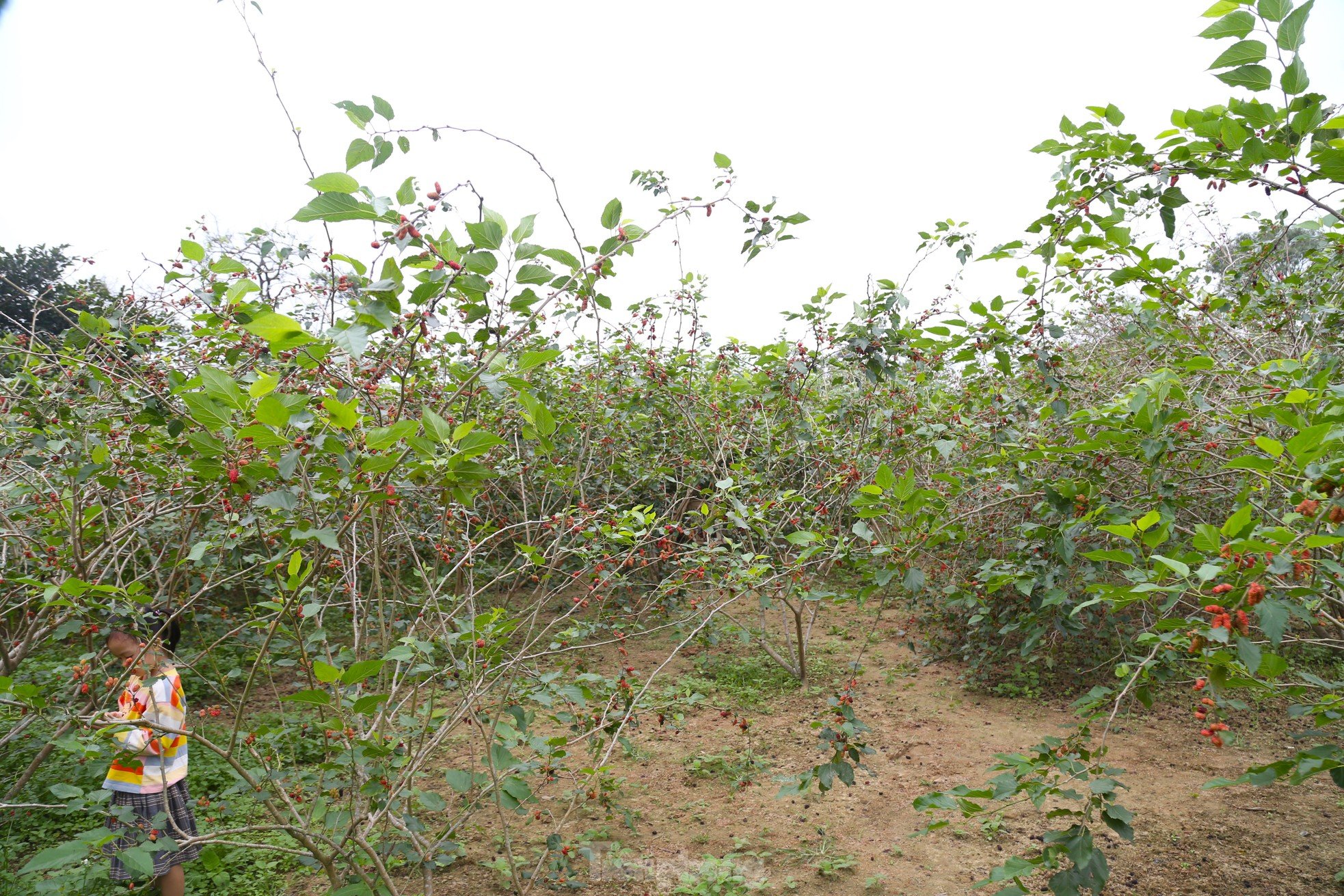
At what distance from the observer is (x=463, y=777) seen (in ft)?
6.55

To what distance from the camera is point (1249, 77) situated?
5.29ft

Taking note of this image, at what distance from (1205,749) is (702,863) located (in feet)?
9.34

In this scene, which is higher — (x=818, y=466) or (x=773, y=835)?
(x=818, y=466)

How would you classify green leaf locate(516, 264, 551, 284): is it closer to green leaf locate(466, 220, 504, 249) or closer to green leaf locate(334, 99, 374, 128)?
green leaf locate(466, 220, 504, 249)

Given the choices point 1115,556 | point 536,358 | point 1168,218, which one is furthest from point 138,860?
point 1168,218

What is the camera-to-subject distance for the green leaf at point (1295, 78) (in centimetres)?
154

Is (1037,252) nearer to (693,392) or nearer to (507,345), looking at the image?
(507,345)

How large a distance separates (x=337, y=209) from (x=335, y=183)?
5 centimetres

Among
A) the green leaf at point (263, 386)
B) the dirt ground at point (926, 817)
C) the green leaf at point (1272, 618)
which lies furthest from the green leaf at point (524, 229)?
the dirt ground at point (926, 817)

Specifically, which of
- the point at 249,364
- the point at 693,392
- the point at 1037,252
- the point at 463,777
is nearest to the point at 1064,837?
the point at 463,777

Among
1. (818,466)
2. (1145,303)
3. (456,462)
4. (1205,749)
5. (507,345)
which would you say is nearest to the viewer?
(456,462)

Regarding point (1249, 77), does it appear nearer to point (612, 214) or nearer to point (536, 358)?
point (612, 214)

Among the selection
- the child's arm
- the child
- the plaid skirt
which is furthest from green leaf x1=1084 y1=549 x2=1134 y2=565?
the child's arm

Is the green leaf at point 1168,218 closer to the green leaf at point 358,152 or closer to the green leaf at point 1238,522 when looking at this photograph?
the green leaf at point 1238,522
